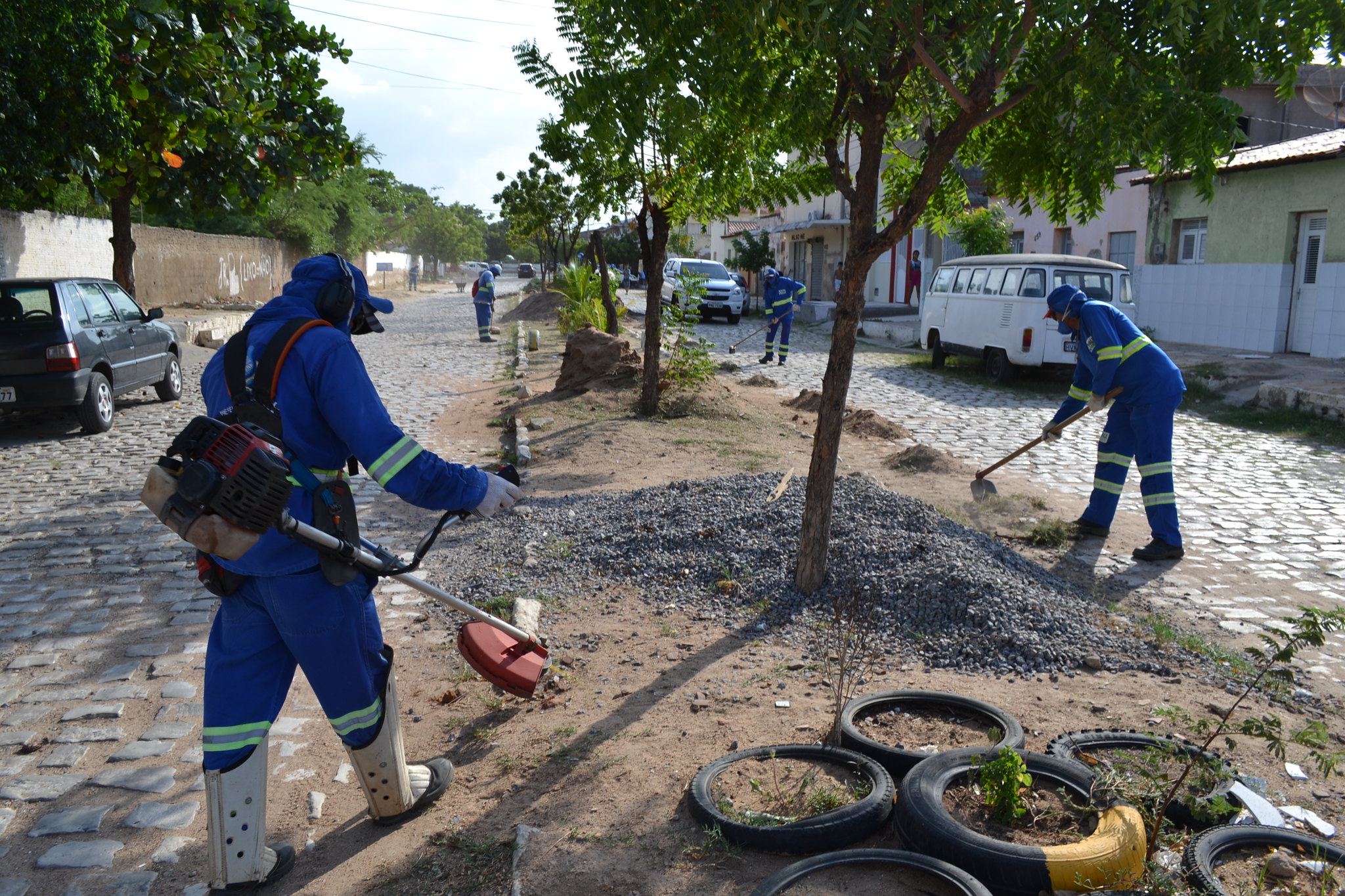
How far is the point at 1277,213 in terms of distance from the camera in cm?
1666

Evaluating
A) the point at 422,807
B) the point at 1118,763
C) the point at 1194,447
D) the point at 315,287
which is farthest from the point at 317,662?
the point at 1194,447

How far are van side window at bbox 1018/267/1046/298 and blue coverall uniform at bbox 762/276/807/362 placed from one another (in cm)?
425

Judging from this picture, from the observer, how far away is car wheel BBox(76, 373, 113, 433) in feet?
34.8

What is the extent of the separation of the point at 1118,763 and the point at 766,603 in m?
2.23

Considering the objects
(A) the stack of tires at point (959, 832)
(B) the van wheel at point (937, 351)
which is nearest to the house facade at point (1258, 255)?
(B) the van wheel at point (937, 351)

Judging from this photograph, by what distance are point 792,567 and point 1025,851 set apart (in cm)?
308

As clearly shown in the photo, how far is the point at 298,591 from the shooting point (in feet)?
9.82

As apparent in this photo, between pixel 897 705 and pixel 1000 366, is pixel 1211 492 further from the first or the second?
pixel 1000 366

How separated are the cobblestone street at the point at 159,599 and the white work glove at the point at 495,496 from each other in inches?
Answer: 52.2

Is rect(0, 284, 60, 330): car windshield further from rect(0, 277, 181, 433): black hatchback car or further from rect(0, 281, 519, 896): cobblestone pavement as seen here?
rect(0, 281, 519, 896): cobblestone pavement

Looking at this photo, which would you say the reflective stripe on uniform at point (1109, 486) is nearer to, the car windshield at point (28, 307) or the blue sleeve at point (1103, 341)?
the blue sleeve at point (1103, 341)

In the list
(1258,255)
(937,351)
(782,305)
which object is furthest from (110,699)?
(1258,255)

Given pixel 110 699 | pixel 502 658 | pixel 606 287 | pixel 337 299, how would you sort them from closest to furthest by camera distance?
pixel 337 299, pixel 502 658, pixel 110 699, pixel 606 287

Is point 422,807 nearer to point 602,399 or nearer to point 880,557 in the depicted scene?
point 880,557
